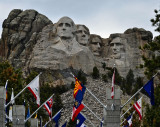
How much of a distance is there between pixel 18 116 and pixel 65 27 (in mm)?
46784

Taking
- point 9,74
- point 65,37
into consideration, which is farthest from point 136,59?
point 9,74

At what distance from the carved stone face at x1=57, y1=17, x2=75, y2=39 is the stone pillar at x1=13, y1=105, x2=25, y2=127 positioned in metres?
46.3

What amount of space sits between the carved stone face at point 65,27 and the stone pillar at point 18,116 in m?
46.3

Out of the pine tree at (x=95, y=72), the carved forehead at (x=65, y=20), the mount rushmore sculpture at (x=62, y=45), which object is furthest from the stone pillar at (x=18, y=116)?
the pine tree at (x=95, y=72)

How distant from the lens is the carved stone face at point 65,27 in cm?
7731

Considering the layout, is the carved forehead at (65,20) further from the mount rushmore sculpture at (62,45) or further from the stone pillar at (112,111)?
the stone pillar at (112,111)

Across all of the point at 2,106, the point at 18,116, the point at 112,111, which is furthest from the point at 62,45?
the point at 2,106

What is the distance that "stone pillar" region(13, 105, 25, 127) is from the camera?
31.1m

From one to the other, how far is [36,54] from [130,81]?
12448mm

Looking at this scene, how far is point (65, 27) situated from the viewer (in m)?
77.5

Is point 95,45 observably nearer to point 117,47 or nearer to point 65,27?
point 117,47

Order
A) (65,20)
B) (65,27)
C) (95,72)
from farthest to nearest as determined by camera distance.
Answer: (95,72)
(65,27)
(65,20)

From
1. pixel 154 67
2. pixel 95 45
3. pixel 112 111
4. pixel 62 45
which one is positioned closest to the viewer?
pixel 112 111

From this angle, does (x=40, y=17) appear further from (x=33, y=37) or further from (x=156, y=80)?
(x=156, y=80)
